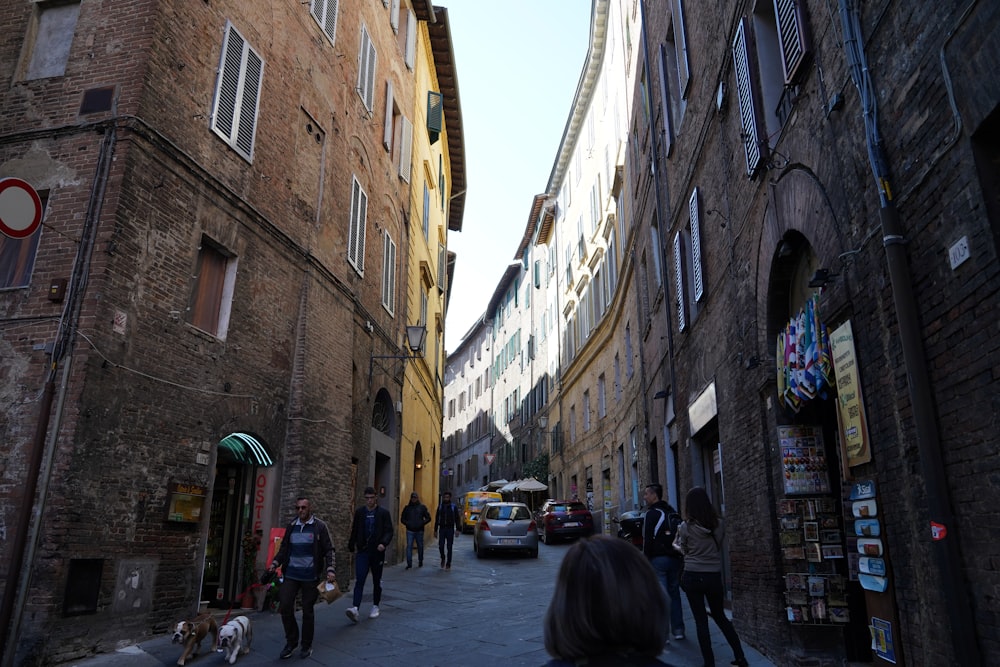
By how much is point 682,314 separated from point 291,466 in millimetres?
6354

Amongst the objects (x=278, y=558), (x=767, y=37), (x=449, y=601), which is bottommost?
(x=449, y=601)

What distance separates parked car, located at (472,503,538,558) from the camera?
18.5 metres

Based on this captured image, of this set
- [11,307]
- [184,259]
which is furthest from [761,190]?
[11,307]

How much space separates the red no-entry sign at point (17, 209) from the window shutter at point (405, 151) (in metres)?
13.6

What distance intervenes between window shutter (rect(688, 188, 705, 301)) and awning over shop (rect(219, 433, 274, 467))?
256 inches

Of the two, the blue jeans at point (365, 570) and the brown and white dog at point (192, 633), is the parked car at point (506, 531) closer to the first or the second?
the blue jeans at point (365, 570)

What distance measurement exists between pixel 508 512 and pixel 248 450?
971 centimetres

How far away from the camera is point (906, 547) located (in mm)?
4414

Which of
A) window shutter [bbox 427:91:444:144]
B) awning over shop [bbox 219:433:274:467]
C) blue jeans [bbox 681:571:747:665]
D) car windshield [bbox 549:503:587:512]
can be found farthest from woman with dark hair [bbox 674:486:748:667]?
window shutter [bbox 427:91:444:144]

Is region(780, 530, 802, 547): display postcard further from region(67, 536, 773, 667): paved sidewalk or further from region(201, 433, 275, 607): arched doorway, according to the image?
region(201, 433, 275, 607): arched doorway

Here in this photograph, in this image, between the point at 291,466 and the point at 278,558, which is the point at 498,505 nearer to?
the point at 291,466

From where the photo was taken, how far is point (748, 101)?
728 centimetres

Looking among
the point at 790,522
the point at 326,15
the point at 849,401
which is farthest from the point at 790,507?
the point at 326,15

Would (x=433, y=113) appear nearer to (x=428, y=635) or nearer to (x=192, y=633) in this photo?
(x=428, y=635)
